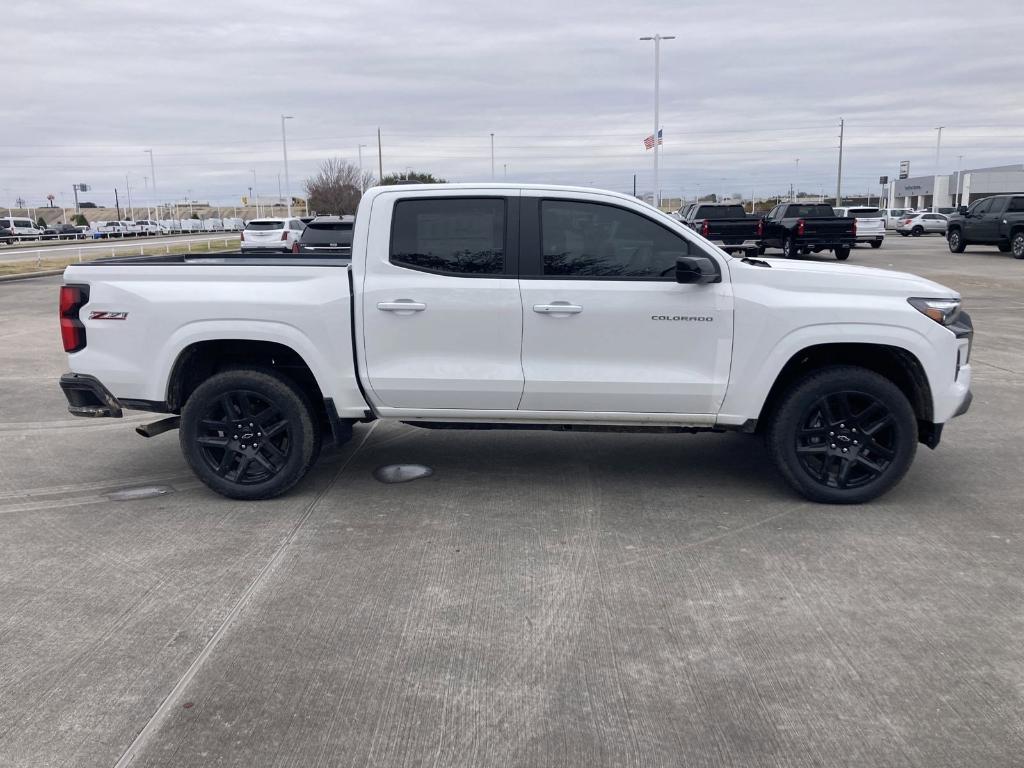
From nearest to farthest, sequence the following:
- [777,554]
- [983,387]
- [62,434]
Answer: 1. [777,554]
2. [62,434]
3. [983,387]

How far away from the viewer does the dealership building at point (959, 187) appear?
85.2 metres

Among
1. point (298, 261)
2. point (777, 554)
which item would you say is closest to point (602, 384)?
point (777, 554)

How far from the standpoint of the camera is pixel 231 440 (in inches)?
228

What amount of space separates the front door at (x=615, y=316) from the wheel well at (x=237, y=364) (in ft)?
4.76

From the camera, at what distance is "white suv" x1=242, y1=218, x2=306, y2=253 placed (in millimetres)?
30922

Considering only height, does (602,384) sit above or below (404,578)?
above

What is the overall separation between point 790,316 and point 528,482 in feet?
6.57

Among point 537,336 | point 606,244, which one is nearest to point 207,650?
point 537,336

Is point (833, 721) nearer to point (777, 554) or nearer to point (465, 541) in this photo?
point (777, 554)

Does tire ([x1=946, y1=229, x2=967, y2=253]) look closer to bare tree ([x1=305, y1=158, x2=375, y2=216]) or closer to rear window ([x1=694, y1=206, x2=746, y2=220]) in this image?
rear window ([x1=694, y1=206, x2=746, y2=220])

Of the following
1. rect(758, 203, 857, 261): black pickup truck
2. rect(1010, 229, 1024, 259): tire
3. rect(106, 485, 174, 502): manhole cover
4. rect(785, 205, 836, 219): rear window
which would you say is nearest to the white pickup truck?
rect(106, 485, 174, 502): manhole cover

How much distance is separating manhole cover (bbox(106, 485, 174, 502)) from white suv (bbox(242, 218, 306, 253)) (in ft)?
82.6

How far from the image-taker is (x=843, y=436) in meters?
5.59

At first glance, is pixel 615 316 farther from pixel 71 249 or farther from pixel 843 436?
pixel 71 249
